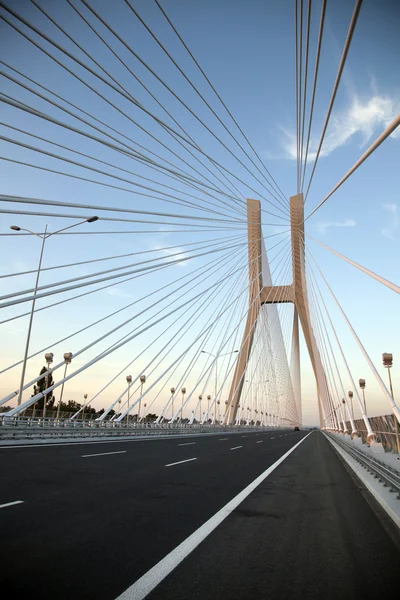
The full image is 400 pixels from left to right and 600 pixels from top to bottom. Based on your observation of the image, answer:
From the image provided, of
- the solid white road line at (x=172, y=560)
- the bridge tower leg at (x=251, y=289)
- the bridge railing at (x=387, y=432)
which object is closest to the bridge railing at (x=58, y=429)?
the bridge tower leg at (x=251, y=289)

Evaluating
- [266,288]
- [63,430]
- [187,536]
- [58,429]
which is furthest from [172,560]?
[266,288]

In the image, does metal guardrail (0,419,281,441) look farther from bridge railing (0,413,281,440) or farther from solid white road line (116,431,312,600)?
solid white road line (116,431,312,600)

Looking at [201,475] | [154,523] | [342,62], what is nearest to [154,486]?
[201,475]

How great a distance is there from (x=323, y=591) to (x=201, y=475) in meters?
6.40

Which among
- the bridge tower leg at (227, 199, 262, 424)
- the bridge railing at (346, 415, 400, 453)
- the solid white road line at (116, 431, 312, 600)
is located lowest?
the solid white road line at (116, 431, 312, 600)

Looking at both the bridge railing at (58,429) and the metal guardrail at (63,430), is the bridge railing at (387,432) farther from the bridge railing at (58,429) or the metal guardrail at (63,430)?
the metal guardrail at (63,430)

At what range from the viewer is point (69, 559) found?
3.79 meters

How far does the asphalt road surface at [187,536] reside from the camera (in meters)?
3.31

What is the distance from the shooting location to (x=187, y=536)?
4625 millimetres

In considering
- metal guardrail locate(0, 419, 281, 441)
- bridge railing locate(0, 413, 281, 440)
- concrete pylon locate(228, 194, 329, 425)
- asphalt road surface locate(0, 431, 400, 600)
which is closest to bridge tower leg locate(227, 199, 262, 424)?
concrete pylon locate(228, 194, 329, 425)

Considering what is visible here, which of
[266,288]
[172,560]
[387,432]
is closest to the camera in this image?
[172,560]

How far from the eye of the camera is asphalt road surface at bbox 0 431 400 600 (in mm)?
3312

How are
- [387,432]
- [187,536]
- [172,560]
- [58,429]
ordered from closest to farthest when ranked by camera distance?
1. [172,560]
2. [187,536]
3. [387,432]
4. [58,429]

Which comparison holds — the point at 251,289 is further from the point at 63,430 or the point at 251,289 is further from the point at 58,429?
the point at 58,429
